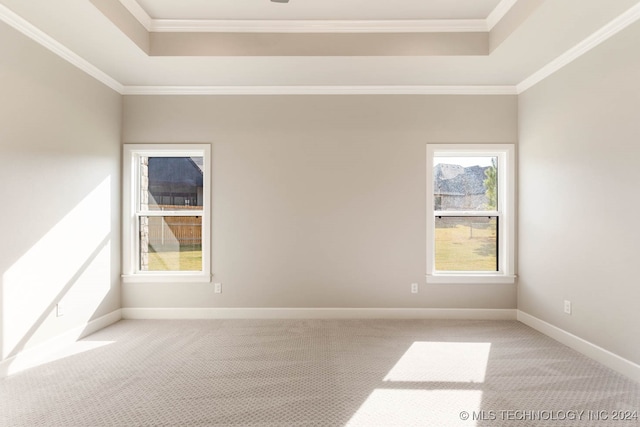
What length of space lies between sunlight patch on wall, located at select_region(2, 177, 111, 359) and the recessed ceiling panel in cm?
204

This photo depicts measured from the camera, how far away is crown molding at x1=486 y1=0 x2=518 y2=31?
297cm

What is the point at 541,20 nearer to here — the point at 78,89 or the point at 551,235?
the point at 551,235

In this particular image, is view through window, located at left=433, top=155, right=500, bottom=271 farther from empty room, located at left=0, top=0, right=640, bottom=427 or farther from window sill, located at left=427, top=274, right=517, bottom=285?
window sill, located at left=427, top=274, right=517, bottom=285

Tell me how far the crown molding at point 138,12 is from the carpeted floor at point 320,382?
3079mm

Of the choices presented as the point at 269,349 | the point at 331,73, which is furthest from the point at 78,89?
the point at 269,349

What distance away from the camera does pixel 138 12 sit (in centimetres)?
313

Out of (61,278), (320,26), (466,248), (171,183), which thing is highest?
(320,26)

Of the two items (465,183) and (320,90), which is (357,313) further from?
(320,90)

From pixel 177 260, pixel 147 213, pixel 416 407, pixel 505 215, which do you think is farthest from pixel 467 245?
pixel 147 213

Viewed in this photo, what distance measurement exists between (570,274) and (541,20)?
7.55ft

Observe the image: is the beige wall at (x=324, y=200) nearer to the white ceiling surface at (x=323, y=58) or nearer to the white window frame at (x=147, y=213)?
the white window frame at (x=147, y=213)

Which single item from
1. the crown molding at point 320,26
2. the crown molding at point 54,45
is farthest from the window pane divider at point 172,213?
the crown molding at point 320,26

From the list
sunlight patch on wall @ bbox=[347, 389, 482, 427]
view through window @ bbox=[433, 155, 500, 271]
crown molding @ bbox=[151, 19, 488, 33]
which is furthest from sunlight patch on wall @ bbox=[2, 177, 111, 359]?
view through window @ bbox=[433, 155, 500, 271]

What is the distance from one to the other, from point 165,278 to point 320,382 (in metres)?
2.53
